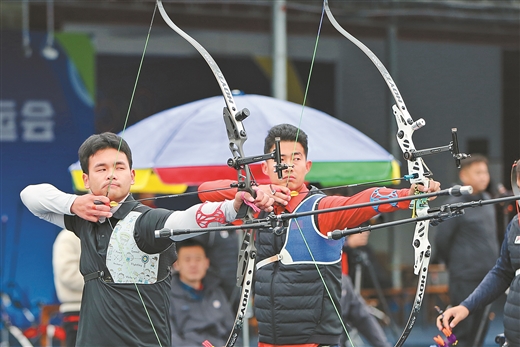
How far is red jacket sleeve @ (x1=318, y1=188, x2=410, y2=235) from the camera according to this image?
118 inches

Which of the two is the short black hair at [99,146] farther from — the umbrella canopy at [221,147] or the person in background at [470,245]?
the person in background at [470,245]

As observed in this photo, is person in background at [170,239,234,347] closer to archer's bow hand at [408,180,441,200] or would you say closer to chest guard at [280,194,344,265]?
chest guard at [280,194,344,265]

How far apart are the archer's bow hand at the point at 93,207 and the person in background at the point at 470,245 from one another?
12.0 ft

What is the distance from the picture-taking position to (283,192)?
2.89 m

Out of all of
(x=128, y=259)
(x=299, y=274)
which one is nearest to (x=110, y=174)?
(x=128, y=259)

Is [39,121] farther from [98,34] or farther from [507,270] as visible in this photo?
[507,270]

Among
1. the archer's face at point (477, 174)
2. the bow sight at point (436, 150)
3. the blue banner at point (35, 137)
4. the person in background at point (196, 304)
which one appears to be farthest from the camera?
the blue banner at point (35, 137)

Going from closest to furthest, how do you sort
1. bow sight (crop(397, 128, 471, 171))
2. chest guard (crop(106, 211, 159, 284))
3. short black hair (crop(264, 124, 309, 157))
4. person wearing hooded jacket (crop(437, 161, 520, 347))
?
bow sight (crop(397, 128, 471, 171)), chest guard (crop(106, 211, 159, 284)), person wearing hooded jacket (crop(437, 161, 520, 347)), short black hair (crop(264, 124, 309, 157))

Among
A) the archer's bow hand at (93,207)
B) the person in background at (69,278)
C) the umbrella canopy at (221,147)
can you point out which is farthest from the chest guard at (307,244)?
the person in background at (69,278)

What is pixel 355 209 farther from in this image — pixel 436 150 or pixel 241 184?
pixel 241 184

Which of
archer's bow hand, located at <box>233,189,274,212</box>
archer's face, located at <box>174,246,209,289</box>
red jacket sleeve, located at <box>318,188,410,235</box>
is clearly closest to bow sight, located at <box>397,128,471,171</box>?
red jacket sleeve, located at <box>318,188,410,235</box>

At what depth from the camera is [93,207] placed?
289 cm

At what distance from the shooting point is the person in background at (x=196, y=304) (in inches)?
192

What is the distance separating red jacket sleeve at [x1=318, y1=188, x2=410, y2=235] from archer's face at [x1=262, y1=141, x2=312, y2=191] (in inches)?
5.1
